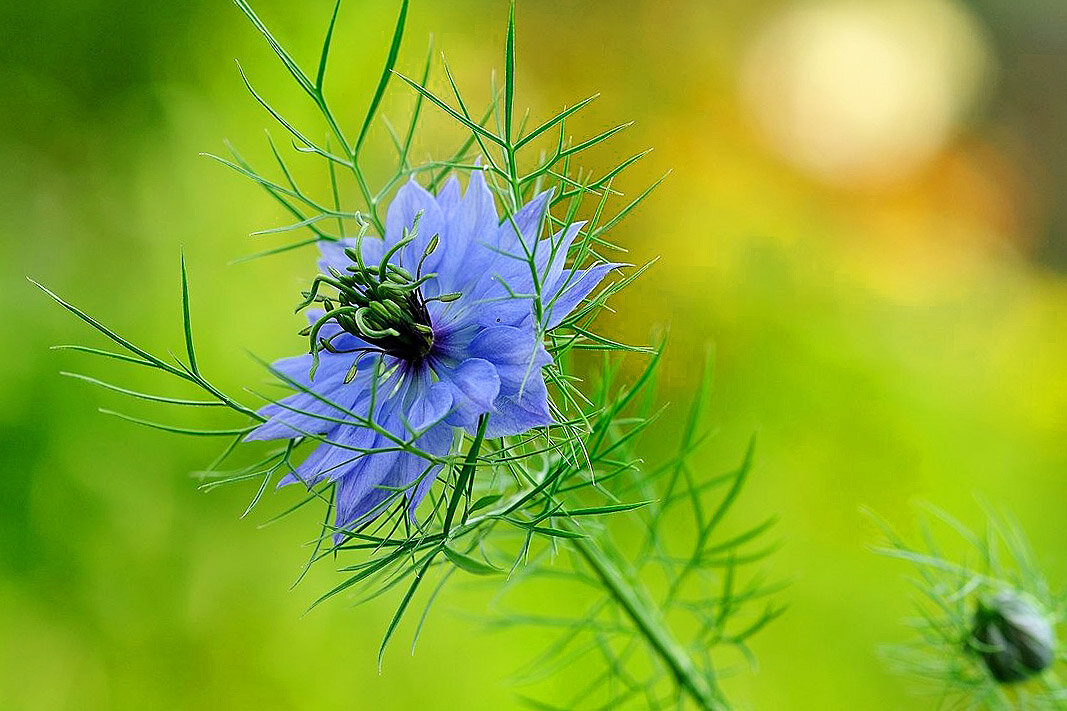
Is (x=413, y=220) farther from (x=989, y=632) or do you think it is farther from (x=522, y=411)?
(x=989, y=632)

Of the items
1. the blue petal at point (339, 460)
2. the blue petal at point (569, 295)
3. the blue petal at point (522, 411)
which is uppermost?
the blue petal at point (569, 295)

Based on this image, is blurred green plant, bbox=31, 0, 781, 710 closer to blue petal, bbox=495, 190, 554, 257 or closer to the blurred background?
blue petal, bbox=495, 190, 554, 257

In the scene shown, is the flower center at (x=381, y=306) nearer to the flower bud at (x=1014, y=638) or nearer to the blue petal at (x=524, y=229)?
the blue petal at (x=524, y=229)

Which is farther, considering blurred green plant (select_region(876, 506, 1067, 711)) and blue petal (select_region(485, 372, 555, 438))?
blurred green plant (select_region(876, 506, 1067, 711))

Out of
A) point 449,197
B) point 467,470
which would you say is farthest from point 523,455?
point 449,197

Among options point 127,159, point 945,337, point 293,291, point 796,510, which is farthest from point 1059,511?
point 127,159

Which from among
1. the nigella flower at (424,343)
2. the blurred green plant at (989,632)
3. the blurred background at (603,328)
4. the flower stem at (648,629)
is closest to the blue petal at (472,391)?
the nigella flower at (424,343)

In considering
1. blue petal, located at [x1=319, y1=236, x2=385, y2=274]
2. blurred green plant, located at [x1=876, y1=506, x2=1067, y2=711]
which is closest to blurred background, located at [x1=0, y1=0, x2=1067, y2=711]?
blurred green plant, located at [x1=876, y1=506, x2=1067, y2=711]
